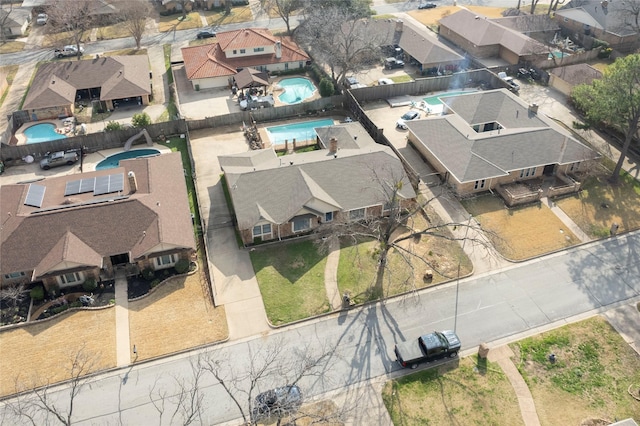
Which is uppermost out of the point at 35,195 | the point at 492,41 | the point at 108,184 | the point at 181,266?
the point at 492,41

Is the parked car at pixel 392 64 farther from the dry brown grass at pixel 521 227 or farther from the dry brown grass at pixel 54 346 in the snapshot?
the dry brown grass at pixel 54 346

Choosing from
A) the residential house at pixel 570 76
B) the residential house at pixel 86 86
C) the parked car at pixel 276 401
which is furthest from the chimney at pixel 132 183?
the residential house at pixel 570 76

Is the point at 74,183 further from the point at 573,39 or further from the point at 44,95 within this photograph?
the point at 573,39

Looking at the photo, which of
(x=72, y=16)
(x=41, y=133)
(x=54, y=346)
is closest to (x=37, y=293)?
(x=54, y=346)

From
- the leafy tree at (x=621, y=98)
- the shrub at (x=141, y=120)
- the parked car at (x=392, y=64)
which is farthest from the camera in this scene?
the parked car at (x=392, y=64)

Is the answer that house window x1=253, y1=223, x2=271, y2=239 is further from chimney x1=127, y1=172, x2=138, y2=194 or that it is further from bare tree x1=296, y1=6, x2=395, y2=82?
bare tree x1=296, y1=6, x2=395, y2=82

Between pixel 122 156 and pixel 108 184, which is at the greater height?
pixel 108 184

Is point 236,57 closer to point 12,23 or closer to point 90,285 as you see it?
point 90,285
